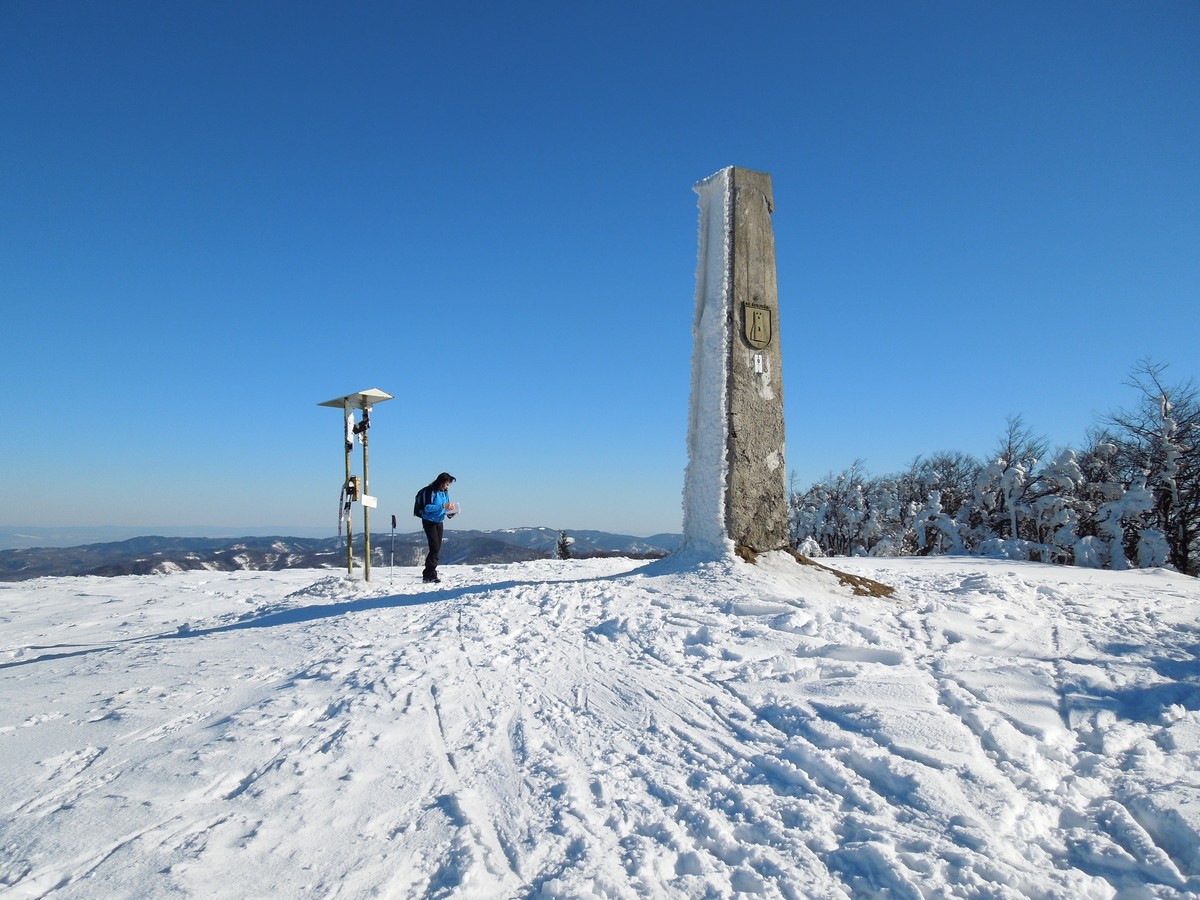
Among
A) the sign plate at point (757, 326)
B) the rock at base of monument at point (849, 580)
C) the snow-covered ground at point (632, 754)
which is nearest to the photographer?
the snow-covered ground at point (632, 754)

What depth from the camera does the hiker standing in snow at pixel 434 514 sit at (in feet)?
32.6

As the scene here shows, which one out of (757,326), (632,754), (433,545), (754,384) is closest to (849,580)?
(754,384)

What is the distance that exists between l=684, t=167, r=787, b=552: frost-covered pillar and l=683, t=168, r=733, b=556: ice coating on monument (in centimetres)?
1

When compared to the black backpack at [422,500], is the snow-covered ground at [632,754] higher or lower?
lower

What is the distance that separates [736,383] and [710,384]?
1.09ft

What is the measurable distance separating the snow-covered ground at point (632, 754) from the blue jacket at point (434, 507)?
3429 millimetres

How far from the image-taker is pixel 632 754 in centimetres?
357

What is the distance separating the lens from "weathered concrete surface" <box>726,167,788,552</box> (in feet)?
24.9

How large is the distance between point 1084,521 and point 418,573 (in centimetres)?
2151

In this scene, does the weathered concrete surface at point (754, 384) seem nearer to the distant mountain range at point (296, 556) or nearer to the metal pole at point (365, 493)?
the distant mountain range at point (296, 556)

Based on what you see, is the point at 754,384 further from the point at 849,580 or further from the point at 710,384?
the point at 849,580

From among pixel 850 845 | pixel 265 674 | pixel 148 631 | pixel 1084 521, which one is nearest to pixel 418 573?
pixel 148 631

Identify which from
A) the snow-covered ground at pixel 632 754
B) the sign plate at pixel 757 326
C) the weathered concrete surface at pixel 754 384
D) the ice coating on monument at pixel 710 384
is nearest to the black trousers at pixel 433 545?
the snow-covered ground at pixel 632 754

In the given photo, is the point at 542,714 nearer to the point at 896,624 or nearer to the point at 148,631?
the point at 896,624
